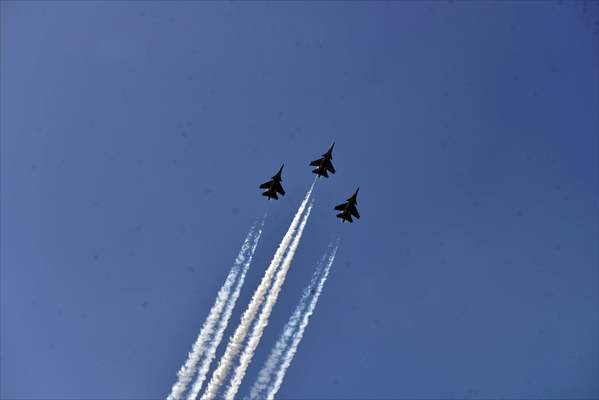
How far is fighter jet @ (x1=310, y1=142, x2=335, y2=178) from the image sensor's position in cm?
7356

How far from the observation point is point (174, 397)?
60906mm

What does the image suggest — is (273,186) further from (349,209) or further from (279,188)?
(349,209)

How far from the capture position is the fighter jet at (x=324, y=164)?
2896 inches

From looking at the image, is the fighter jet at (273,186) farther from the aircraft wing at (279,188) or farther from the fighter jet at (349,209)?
the fighter jet at (349,209)

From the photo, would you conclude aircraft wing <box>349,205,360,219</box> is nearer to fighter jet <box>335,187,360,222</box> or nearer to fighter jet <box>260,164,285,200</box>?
fighter jet <box>335,187,360,222</box>

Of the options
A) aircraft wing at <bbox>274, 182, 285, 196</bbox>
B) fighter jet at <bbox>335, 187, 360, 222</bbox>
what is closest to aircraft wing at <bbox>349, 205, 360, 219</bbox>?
fighter jet at <bbox>335, 187, 360, 222</bbox>

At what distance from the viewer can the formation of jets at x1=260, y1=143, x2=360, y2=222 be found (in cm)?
7369

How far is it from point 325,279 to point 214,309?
1541 cm

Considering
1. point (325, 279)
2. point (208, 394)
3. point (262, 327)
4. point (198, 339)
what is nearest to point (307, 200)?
point (325, 279)

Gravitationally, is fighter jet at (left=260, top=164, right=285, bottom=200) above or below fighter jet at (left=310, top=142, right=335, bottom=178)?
below

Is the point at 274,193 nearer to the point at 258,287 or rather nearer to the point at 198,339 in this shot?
the point at 258,287

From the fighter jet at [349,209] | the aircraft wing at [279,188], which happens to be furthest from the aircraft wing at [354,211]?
the aircraft wing at [279,188]

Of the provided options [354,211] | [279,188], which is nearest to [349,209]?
[354,211]

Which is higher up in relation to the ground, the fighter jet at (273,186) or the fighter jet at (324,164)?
the fighter jet at (324,164)
